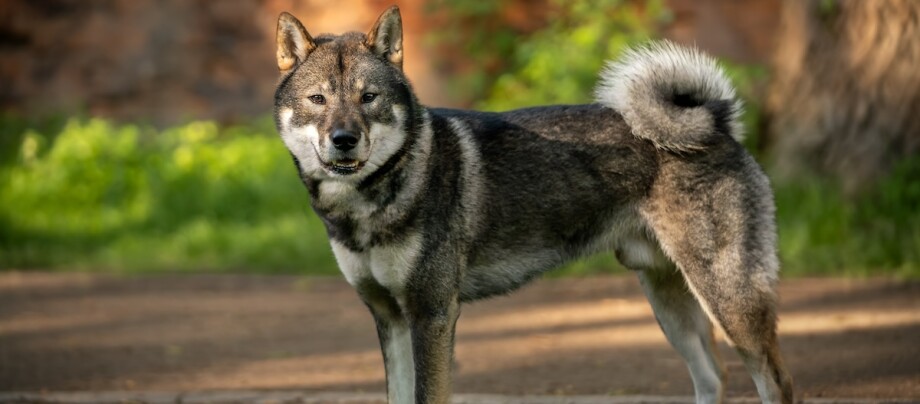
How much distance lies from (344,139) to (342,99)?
0.22m

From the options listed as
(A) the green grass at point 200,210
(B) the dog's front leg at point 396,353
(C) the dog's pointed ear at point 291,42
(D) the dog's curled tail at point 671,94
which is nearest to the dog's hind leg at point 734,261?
(D) the dog's curled tail at point 671,94

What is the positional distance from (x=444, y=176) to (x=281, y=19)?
3.13ft

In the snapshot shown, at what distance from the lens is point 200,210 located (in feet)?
39.7

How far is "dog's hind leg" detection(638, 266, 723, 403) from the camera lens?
5.42 metres

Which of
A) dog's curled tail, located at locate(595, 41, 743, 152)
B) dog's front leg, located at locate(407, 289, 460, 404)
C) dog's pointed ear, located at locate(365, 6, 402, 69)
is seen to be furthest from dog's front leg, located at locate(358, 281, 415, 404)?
dog's curled tail, located at locate(595, 41, 743, 152)

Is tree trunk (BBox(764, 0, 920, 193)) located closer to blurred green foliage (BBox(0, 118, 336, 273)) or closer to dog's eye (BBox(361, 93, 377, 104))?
blurred green foliage (BBox(0, 118, 336, 273))

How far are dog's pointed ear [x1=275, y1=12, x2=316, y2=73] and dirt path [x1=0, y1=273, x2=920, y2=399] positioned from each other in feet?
6.60

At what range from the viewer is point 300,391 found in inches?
244

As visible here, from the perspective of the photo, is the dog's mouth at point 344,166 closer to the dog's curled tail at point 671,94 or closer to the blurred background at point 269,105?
the dog's curled tail at point 671,94

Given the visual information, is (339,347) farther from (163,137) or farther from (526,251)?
(163,137)

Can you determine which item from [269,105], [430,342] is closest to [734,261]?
[430,342]

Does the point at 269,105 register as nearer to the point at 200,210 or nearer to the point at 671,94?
the point at 200,210

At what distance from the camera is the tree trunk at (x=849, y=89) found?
957 centimetres

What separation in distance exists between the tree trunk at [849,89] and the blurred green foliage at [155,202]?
169 inches
